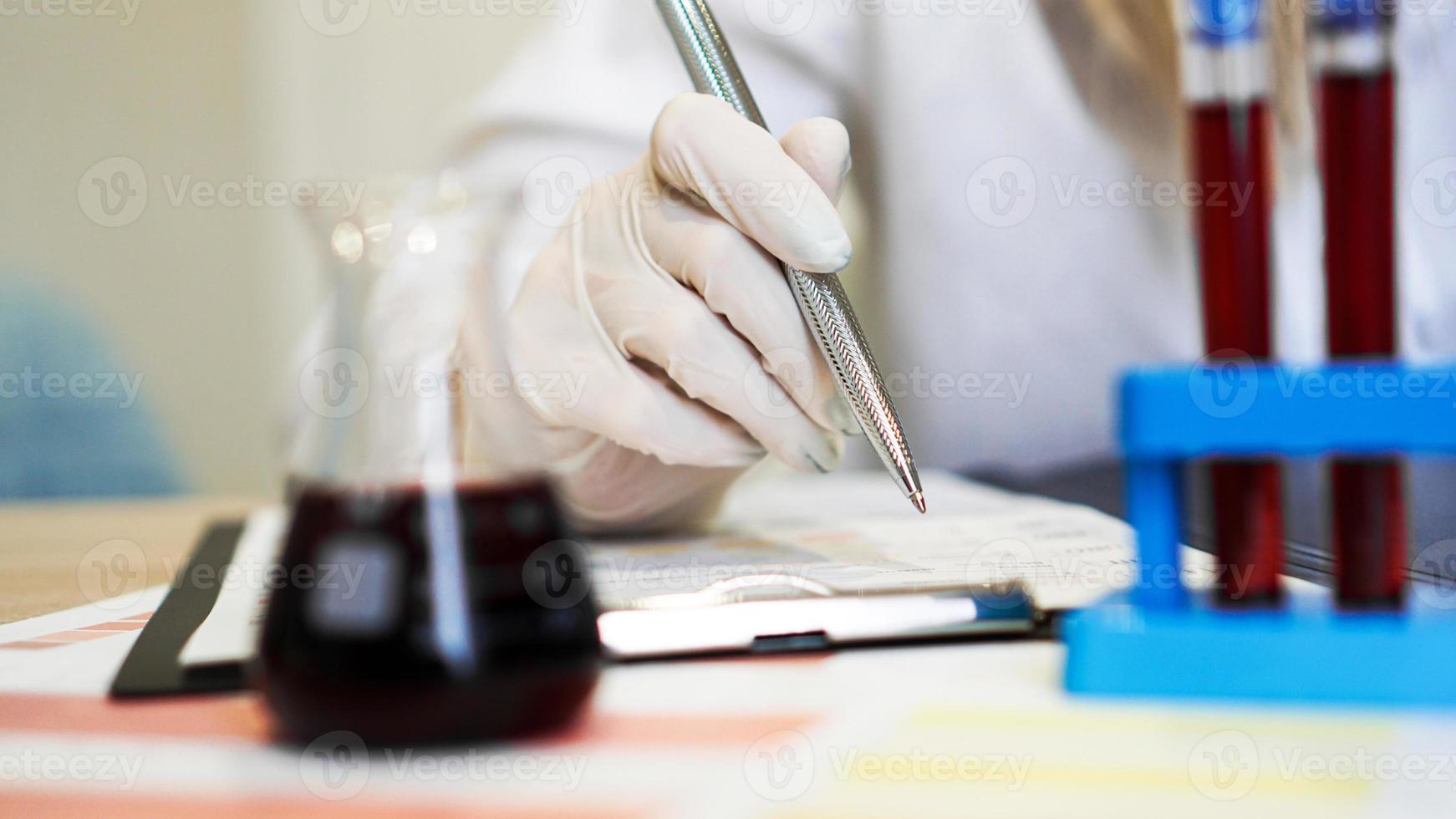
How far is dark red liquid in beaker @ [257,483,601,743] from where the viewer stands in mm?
230

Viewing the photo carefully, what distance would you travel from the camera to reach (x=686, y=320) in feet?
1.69

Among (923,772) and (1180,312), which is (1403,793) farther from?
(1180,312)

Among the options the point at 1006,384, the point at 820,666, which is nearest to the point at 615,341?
the point at 820,666
